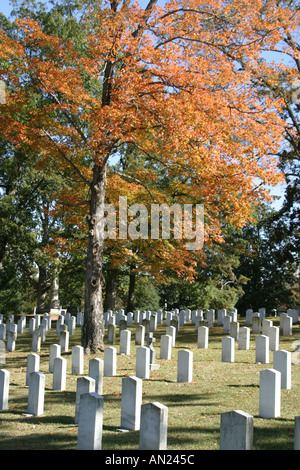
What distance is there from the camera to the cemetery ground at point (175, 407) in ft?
17.8

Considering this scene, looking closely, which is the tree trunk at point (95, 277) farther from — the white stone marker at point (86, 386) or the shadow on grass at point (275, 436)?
the shadow on grass at point (275, 436)

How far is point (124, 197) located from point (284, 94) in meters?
7.10

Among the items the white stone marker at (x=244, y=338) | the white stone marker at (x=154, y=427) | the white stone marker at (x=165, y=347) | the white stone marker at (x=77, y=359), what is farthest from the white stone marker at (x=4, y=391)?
the white stone marker at (x=244, y=338)

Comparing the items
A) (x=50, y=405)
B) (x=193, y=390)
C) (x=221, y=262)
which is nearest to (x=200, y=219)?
(x=193, y=390)

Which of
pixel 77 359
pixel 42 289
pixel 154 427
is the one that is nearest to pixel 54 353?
pixel 77 359

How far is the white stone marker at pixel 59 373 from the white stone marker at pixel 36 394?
1219 mm

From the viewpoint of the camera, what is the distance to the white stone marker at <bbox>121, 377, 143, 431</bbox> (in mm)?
5844

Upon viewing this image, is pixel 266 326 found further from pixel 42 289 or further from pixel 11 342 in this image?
pixel 42 289

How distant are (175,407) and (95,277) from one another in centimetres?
652

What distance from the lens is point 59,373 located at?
816cm

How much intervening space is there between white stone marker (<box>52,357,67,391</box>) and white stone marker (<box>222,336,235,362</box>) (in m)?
3.97

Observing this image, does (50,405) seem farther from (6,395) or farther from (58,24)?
(58,24)

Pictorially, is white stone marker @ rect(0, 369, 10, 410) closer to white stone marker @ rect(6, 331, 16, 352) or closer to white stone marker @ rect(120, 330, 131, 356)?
white stone marker @ rect(120, 330, 131, 356)

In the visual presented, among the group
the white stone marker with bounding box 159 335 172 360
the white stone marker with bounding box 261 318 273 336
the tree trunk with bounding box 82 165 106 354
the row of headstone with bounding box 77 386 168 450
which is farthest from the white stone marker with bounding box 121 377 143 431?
the white stone marker with bounding box 261 318 273 336
